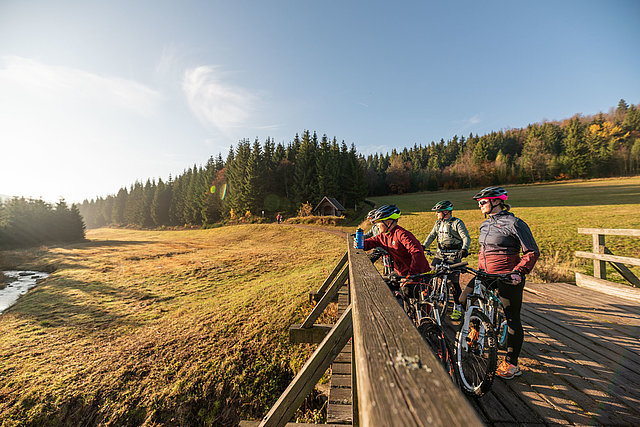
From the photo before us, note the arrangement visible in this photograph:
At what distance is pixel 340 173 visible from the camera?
50781 millimetres

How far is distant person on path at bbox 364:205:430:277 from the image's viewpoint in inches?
143

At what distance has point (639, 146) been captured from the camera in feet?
197

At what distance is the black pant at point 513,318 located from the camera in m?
3.20

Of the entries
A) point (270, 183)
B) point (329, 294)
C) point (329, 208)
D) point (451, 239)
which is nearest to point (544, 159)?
point (329, 208)

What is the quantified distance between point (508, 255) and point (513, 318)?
838mm

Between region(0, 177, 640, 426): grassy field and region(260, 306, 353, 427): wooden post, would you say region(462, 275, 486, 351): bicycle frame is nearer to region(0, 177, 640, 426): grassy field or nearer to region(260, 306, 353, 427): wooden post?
region(260, 306, 353, 427): wooden post

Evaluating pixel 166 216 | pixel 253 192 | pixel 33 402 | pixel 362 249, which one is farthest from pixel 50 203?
pixel 362 249

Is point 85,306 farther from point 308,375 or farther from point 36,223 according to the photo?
point 36,223

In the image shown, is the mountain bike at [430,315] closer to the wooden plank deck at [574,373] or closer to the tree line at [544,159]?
the wooden plank deck at [574,373]

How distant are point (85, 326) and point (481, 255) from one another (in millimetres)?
12755

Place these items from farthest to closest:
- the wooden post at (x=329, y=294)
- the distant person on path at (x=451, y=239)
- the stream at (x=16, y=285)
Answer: the stream at (x=16, y=285), the distant person on path at (x=451, y=239), the wooden post at (x=329, y=294)

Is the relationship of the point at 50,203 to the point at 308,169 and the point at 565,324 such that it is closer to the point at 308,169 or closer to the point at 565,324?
the point at 308,169

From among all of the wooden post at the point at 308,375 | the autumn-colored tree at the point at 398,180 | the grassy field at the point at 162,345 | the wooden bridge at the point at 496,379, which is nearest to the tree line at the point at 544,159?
the autumn-colored tree at the point at 398,180

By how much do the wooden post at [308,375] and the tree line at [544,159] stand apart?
77.1 m
